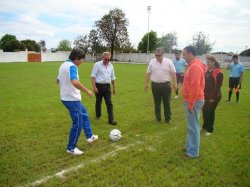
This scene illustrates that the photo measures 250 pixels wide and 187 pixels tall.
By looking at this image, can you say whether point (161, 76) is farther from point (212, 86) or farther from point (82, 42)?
point (82, 42)

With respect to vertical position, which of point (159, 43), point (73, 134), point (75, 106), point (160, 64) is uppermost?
point (159, 43)

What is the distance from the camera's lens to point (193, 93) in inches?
185

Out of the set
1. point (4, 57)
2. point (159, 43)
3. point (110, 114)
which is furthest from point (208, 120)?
point (159, 43)

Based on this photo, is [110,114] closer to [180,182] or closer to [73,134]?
[73,134]

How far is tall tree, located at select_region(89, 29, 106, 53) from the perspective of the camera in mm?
72819

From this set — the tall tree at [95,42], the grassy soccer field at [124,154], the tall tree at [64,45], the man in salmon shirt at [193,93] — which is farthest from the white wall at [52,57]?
the man in salmon shirt at [193,93]

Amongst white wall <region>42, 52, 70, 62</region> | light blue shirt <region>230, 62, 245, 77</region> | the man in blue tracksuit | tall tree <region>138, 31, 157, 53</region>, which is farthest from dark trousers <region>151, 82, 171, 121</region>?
tall tree <region>138, 31, 157, 53</region>

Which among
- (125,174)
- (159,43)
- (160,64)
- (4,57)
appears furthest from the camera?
(159,43)

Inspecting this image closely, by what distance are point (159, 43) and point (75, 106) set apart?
7742 centimetres

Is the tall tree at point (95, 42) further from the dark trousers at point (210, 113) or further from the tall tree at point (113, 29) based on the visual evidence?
the dark trousers at point (210, 113)

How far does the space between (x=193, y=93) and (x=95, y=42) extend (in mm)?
70902

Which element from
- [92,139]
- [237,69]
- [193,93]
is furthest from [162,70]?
[237,69]

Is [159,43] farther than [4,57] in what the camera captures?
Yes

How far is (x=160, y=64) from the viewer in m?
7.29
